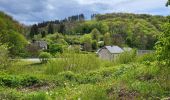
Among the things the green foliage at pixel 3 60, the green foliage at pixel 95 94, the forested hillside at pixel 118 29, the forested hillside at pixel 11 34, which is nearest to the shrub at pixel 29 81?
the green foliage at pixel 3 60

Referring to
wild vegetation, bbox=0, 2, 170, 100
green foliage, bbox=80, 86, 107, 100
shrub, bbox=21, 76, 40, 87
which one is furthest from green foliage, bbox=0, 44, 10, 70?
green foliage, bbox=80, 86, 107, 100

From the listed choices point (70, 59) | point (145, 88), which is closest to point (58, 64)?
point (70, 59)

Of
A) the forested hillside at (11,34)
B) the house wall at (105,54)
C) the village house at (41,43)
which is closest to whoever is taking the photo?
the forested hillside at (11,34)

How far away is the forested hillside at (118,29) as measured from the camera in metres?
111

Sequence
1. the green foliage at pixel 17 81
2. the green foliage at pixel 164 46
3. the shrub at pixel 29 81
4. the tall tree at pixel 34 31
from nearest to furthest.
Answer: the green foliage at pixel 164 46
the green foliage at pixel 17 81
the shrub at pixel 29 81
the tall tree at pixel 34 31

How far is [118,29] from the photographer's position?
136 m

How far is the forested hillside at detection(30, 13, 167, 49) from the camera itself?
110750 mm

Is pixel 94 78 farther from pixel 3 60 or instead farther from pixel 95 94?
pixel 3 60

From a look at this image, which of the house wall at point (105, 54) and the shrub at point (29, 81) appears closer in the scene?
the shrub at point (29, 81)

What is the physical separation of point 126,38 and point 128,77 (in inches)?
4090

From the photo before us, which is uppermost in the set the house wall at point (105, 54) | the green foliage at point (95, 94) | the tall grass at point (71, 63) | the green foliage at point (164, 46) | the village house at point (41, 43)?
the green foliage at point (164, 46)

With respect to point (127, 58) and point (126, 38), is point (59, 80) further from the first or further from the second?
point (126, 38)

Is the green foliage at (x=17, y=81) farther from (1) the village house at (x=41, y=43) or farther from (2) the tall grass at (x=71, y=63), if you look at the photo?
(1) the village house at (x=41, y=43)

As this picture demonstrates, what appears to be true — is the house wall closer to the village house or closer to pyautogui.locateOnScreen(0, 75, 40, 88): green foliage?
the village house
